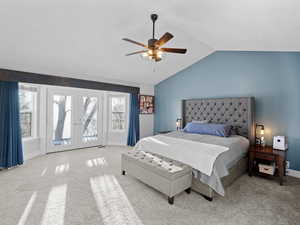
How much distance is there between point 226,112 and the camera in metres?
4.07

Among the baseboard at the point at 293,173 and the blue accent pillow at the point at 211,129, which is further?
the blue accent pillow at the point at 211,129

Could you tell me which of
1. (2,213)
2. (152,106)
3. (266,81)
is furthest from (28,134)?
(266,81)

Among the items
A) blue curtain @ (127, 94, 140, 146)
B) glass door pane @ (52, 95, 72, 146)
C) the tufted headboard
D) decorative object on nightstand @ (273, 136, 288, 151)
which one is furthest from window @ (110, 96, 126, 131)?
decorative object on nightstand @ (273, 136, 288, 151)

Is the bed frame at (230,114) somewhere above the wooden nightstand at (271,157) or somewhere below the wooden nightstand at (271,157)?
→ above

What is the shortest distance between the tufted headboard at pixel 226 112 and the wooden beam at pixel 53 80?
2339mm

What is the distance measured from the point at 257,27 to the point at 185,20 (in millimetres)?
1168

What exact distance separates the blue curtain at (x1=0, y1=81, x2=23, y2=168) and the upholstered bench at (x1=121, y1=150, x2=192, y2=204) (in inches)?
112

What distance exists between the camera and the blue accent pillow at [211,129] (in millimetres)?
3490

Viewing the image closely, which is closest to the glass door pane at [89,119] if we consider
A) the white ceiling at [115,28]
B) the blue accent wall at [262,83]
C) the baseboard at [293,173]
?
the white ceiling at [115,28]

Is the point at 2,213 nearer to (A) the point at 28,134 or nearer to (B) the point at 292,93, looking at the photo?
(A) the point at 28,134

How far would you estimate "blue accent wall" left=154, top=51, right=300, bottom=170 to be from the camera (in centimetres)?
312

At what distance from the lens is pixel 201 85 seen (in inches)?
187

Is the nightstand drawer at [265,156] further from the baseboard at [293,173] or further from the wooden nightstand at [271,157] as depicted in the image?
the baseboard at [293,173]

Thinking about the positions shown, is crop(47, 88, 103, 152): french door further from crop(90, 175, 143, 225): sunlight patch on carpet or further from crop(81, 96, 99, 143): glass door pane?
crop(90, 175, 143, 225): sunlight patch on carpet
